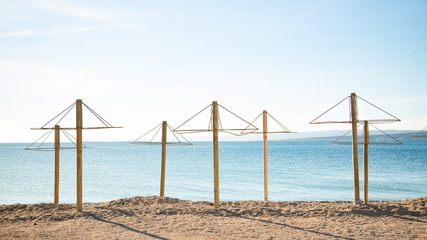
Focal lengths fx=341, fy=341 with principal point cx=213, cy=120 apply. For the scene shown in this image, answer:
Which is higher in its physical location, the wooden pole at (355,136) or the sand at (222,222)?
the wooden pole at (355,136)

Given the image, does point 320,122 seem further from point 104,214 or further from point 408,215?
point 104,214

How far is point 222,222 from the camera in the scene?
958 centimetres

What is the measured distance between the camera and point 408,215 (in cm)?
998

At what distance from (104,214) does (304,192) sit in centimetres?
1730

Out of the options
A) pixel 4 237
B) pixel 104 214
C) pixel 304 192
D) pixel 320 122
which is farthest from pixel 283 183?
pixel 4 237

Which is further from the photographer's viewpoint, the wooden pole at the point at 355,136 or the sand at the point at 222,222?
the wooden pole at the point at 355,136

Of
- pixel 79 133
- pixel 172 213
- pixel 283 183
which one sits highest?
pixel 79 133

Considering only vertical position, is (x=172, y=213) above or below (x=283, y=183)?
above

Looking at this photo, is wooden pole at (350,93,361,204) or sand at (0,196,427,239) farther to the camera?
wooden pole at (350,93,361,204)

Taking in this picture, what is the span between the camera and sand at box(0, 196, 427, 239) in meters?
8.26

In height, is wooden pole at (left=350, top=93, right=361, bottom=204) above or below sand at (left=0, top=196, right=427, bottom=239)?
above

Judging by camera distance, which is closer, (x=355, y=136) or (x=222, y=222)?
(x=222, y=222)

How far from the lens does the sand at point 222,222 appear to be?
8258 millimetres

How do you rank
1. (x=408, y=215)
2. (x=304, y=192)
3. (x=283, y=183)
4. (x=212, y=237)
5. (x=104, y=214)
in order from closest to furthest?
(x=212, y=237), (x=408, y=215), (x=104, y=214), (x=304, y=192), (x=283, y=183)
